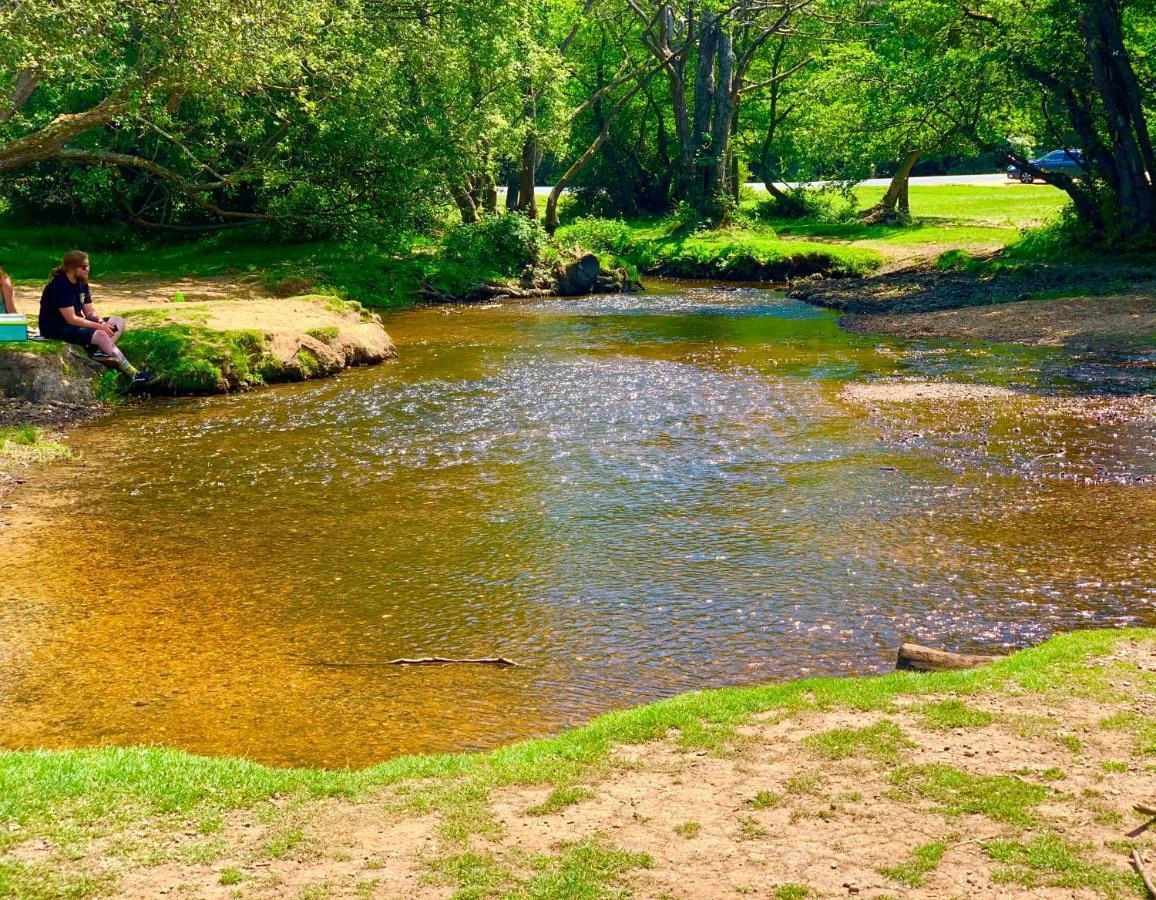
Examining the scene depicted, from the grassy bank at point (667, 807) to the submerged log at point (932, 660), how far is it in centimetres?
58

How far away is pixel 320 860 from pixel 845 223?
39955mm

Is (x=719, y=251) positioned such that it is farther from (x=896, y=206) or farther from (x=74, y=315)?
(x=74, y=315)

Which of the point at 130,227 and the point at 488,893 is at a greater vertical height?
the point at 130,227

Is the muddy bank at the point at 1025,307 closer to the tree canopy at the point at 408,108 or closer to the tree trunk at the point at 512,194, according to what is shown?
the tree canopy at the point at 408,108

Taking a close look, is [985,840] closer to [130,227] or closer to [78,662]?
[78,662]

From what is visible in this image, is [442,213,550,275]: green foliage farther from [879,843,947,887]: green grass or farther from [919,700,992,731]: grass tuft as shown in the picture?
[879,843,947,887]: green grass

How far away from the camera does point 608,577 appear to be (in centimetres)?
1061

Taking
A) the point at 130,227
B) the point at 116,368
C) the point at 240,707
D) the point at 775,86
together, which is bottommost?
the point at 240,707

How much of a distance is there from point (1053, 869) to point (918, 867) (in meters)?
0.61

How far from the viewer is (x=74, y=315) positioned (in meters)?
17.4

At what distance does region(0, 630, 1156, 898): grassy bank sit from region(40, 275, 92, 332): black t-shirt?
1233 centimetres

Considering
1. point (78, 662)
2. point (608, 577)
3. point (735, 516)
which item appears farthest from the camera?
point (735, 516)

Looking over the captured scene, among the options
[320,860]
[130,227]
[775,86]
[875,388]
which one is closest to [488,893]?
[320,860]

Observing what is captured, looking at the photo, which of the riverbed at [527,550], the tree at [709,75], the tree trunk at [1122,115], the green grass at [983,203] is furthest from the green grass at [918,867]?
the tree at [709,75]
